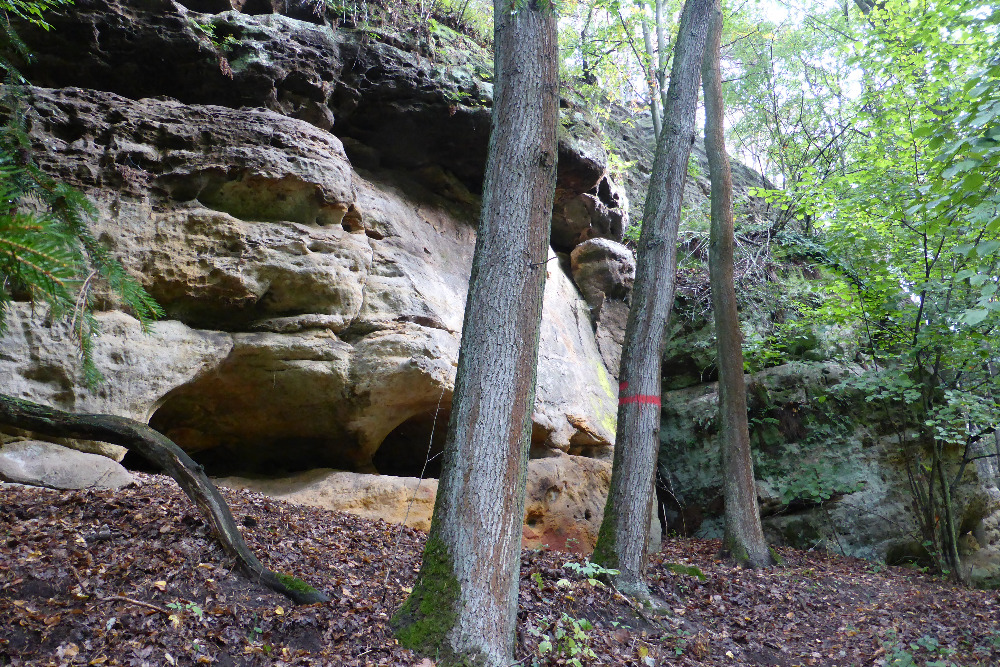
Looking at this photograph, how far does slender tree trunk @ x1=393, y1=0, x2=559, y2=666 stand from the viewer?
11.8ft

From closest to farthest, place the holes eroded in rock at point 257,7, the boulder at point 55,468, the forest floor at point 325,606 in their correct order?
the forest floor at point 325,606 < the boulder at point 55,468 < the holes eroded in rock at point 257,7

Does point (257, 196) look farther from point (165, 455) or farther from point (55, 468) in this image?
point (165, 455)

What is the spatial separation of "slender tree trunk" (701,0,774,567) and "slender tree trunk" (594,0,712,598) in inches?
84.4

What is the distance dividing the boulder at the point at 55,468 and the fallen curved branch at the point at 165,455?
4.80ft

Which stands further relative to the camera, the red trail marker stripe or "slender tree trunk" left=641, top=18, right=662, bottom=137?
"slender tree trunk" left=641, top=18, right=662, bottom=137

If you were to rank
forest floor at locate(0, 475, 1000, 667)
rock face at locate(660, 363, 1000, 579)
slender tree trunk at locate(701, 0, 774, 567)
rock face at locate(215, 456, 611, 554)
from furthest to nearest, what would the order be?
rock face at locate(660, 363, 1000, 579) < slender tree trunk at locate(701, 0, 774, 567) < rock face at locate(215, 456, 611, 554) < forest floor at locate(0, 475, 1000, 667)

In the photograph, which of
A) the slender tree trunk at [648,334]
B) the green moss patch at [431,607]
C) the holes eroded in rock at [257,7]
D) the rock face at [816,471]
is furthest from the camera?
the rock face at [816,471]

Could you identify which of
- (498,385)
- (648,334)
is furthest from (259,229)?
(648,334)

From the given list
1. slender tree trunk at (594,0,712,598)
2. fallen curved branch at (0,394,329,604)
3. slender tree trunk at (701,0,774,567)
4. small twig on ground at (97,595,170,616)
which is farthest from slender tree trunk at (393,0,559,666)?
slender tree trunk at (701,0,774,567)

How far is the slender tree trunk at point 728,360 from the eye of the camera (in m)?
7.84

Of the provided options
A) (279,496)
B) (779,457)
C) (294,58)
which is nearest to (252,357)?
(279,496)

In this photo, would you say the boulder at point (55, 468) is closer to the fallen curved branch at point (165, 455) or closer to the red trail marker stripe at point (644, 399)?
the fallen curved branch at point (165, 455)

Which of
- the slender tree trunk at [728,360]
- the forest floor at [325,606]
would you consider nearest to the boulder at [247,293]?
the forest floor at [325,606]

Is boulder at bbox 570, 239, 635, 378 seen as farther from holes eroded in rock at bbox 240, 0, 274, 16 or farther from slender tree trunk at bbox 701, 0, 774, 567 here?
holes eroded in rock at bbox 240, 0, 274, 16
